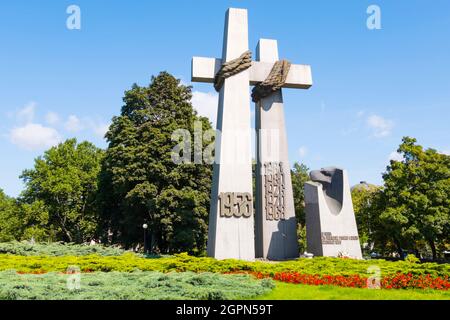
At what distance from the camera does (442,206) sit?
1925 centimetres

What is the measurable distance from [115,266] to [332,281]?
6078mm


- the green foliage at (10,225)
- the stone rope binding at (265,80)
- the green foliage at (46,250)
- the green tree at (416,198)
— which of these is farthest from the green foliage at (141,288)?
the green foliage at (10,225)

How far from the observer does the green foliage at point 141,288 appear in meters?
6.24

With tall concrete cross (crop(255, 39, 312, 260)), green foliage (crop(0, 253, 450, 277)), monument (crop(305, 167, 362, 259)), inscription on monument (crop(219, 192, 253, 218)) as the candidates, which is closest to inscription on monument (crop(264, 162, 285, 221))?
tall concrete cross (crop(255, 39, 312, 260))

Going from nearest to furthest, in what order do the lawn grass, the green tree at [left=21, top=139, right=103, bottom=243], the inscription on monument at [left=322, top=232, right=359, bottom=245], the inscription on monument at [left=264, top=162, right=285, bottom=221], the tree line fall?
1. the lawn grass
2. the inscription on monument at [left=322, top=232, right=359, bottom=245]
3. the inscription on monument at [left=264, top=162, right=285, bottom=221]
4. the tree line
5. the green tree at [left=21, top=139, right=103, bottom=243]

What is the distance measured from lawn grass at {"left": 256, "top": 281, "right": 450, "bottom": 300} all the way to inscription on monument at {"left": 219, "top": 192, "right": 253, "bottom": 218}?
271 inches

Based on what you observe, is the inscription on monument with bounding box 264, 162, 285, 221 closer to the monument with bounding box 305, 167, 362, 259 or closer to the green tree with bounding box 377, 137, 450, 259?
the monument with bounding box 305, 167, 362, 259

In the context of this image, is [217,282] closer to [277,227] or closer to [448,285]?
[448,285]

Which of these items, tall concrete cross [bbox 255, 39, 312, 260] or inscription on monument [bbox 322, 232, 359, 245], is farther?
tall concrete cross [bbox 255, 39, 312, 260]

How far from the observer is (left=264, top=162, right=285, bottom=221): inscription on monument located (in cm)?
1580

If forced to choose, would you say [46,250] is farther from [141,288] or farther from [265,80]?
[265,80]
